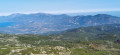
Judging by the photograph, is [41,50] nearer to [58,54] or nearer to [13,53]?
[58,54]

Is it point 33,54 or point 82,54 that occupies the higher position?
point 33,54

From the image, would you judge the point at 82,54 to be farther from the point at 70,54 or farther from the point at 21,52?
the point at 21,52

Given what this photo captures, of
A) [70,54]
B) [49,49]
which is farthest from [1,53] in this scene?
[70,54]

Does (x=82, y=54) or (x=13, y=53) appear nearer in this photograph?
(x=13, y=53)

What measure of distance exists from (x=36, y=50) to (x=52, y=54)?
19058mm

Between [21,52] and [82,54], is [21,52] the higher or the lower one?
the higher one

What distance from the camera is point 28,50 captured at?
528 feet

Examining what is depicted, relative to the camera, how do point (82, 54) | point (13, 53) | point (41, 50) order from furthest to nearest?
point (82, 54) < point (41, 50) < point (13, 53)

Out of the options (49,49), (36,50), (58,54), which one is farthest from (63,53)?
(36,50)

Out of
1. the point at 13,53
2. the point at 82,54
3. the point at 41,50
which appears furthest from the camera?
the point at 82,54

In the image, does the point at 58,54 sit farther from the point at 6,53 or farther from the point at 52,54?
the point at 6,53

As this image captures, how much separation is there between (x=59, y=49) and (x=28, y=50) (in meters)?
36.2

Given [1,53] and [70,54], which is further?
[70,54]

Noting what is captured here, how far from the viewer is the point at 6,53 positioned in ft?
508
